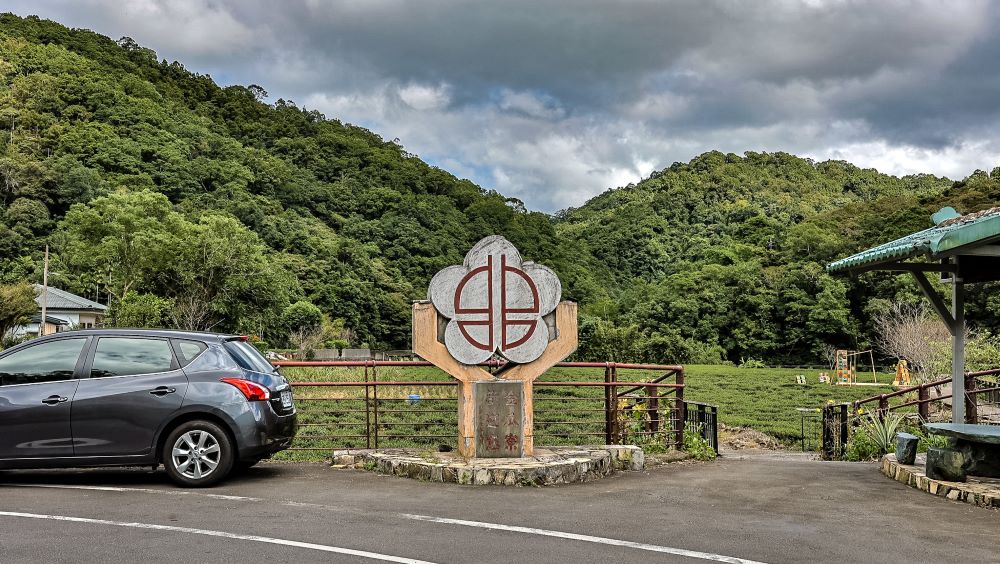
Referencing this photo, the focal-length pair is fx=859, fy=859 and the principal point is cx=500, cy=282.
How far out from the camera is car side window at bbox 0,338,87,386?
333 inches

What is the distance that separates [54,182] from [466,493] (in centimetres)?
7899

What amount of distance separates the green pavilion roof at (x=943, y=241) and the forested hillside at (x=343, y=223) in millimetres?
42226

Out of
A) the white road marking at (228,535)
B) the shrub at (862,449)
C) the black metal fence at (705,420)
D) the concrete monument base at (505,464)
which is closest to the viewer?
the white road marking at (228,535)

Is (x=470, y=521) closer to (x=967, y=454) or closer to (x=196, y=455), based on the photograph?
(x=196, y=455)

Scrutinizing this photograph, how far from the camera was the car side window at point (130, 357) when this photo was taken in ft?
27.9

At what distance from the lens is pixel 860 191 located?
10206 cm

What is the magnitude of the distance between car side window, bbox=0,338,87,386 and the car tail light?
1.56 m

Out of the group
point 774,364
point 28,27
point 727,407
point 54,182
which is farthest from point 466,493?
point 28,27

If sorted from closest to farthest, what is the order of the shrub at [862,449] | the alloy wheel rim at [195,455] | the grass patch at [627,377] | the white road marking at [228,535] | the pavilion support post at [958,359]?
the white road marking at [228,535], the alloy wheel rim at [195,455], the pavilion support post at [958,359], the shrub at [862,449], the grass patch at [627,377]

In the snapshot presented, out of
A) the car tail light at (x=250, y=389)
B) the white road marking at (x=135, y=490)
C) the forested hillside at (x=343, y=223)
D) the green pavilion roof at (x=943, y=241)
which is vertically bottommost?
the white road marking at (x=135, y=490)

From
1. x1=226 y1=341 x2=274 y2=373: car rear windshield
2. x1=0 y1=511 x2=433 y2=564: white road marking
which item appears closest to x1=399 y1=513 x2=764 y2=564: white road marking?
x1=0 y1=511 x2=433 y2=564: white road marking

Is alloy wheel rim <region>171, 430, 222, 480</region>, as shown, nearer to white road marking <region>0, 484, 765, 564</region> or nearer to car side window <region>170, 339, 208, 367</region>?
white road marking <region>0, 484, 765, 564</region>

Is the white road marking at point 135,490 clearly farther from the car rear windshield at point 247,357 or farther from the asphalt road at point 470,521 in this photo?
the car rear windshield at point 247,357

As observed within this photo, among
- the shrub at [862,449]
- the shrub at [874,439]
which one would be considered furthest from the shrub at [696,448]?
the shrub at [862,449]
